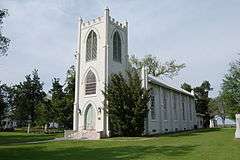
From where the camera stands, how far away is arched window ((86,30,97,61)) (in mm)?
36669

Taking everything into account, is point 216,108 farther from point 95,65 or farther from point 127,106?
point 127,106

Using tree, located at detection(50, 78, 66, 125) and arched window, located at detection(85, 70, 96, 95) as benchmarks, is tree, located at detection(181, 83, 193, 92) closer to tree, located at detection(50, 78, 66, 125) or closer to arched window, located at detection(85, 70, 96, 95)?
tree, located at detection(50, 78, 66, 125)

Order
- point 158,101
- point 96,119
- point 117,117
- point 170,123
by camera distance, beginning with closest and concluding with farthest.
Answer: point 117,117, point 96,119, point 158,101, point 170,123

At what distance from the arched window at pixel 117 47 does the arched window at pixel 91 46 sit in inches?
94.1

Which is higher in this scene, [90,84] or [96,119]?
[90,84]

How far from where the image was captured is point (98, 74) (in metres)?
35.2

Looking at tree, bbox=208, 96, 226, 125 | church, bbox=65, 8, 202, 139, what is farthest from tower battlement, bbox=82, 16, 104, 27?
tree, bbox=208, 96, 226, 125

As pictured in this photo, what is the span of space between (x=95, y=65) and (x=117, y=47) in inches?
157

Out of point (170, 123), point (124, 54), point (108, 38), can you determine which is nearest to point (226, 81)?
point (170, 123)

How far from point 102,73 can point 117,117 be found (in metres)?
5.88

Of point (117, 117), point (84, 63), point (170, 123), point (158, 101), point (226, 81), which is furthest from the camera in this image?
point (226, 81)

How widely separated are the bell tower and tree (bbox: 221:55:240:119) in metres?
19.1

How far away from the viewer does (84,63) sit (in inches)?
1460

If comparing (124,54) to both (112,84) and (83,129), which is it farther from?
(83,129)
